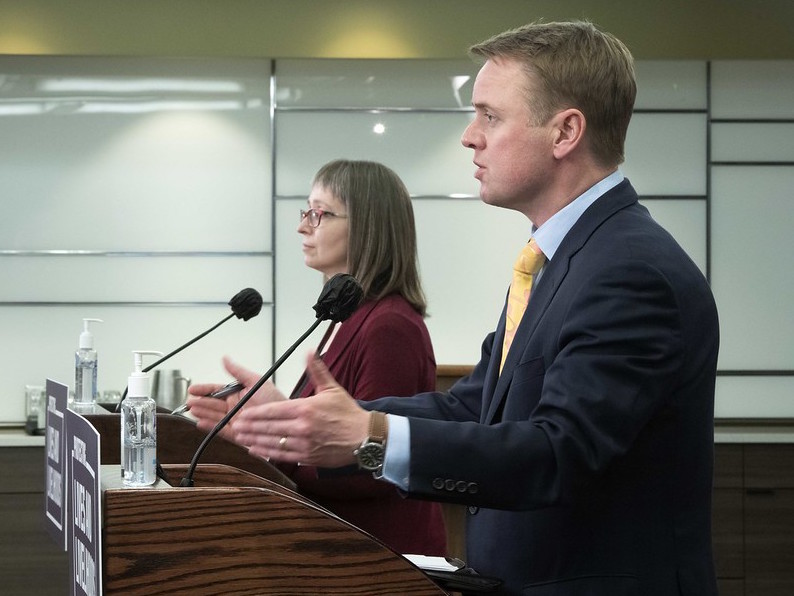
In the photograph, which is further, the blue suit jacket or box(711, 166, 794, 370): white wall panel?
box(711, 166, 794, 370): white wall panel

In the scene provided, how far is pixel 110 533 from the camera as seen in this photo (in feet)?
4.08

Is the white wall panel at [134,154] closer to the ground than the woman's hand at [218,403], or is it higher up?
higher up

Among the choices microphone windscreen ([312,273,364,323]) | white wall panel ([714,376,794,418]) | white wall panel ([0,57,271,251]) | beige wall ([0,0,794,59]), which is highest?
beige wall ([0,0,794,59])

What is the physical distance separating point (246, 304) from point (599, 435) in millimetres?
1361

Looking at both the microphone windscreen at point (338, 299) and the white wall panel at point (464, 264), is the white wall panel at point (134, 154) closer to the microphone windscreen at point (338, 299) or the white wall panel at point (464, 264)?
the white wall panel at point (464, 264)

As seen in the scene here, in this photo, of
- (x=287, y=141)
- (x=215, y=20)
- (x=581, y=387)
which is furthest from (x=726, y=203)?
(x=581, y=387)

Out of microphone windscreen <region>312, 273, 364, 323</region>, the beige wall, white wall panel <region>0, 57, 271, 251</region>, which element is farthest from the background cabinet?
microphone windscreen <region>312, 273, 364, 323</region>

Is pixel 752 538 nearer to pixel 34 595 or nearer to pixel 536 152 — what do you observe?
pixel 34 595

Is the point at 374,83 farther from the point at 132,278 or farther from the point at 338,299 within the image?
the point at 338,299

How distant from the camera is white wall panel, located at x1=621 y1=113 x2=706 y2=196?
209 inches

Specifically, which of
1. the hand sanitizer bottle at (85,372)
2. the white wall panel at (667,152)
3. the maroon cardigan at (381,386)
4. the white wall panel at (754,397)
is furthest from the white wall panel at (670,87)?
the hand sanitizer bottle at (85,372)

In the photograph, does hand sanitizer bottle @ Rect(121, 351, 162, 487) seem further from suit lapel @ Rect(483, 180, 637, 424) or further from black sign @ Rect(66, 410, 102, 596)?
suit lapel @ Rect(483, 180, 637, 424)

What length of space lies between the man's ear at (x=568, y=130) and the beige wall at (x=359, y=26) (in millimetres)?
3669

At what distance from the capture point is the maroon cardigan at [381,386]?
2.33m
